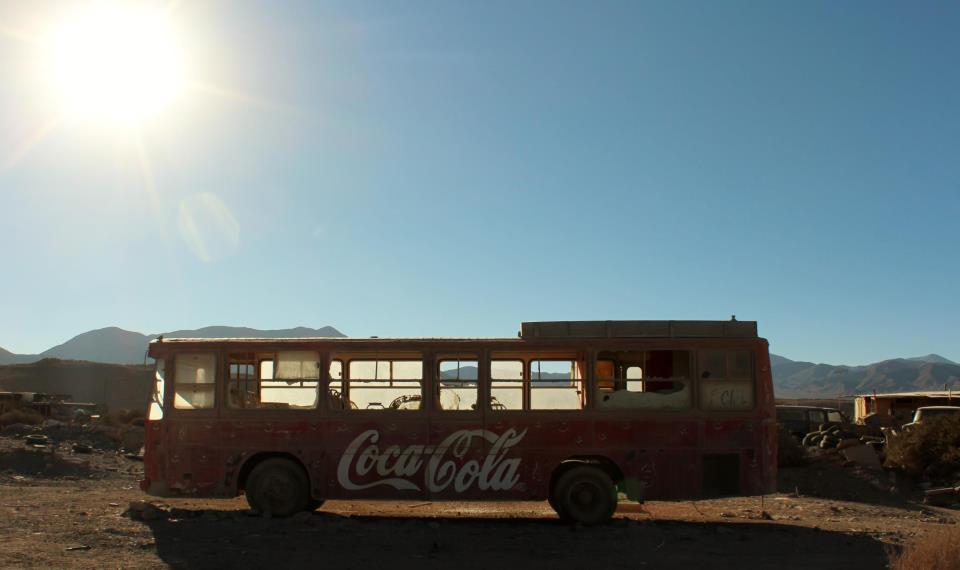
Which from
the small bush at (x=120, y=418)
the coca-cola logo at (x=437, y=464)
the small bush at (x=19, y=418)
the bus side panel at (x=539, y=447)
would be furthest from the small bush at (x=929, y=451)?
the small bush at (x=19, y=418)

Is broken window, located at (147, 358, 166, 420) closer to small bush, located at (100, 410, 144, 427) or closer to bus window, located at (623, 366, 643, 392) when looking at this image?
bus window, located at (623, 366, 643, 392)

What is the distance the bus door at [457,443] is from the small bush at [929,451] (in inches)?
537

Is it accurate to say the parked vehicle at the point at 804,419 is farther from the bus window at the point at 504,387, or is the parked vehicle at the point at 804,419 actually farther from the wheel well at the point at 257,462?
the wheel well at the point at 257,462

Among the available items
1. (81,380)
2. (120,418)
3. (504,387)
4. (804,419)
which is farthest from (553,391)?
(81,380)

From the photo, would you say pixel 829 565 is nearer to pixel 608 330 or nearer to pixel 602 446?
pixel 602 446

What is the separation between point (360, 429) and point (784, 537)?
22.1 feet

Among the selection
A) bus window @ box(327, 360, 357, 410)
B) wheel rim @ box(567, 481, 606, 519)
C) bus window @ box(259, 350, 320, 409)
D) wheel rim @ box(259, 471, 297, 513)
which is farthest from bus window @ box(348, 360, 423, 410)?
wheel rim @ box(567, 481, 606, 519)

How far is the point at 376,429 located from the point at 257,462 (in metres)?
2.12

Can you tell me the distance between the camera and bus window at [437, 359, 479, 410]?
1386 cm

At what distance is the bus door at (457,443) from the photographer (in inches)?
537

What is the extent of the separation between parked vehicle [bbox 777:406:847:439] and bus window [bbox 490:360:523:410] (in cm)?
1984

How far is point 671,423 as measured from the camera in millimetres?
13695

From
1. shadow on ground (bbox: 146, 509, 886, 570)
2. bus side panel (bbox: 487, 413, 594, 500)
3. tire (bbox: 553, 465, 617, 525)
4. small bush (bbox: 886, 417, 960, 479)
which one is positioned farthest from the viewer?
small bush (bbox: 886, 417, 960, 479)

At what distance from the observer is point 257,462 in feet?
46.1
